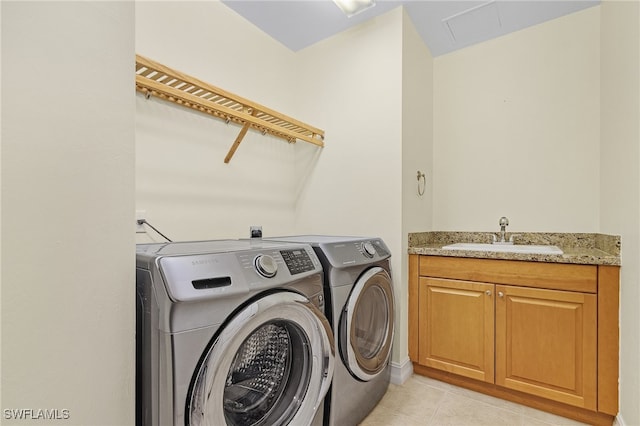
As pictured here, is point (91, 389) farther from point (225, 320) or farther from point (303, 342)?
point (303, 342)

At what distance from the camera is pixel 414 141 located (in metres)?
2.25

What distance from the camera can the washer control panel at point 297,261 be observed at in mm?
1208

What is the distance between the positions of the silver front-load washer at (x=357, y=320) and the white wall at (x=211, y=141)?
812 millimetres

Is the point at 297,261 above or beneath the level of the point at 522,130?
beneath

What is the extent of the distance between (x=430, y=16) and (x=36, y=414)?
271 cm

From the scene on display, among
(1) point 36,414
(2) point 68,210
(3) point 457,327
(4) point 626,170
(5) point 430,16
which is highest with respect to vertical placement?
(5) point 430,16

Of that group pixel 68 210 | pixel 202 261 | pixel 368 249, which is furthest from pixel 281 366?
pixel 68 210

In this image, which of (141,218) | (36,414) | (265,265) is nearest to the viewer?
(36,414)

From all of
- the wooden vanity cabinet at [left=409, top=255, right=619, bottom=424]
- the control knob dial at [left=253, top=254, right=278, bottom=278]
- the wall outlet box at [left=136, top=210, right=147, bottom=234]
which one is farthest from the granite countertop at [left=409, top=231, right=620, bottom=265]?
the wall outlet box at [left=136, top=210, right=147, bottom=234]

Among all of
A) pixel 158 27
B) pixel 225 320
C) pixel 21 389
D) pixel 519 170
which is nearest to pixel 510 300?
pixel 519 170

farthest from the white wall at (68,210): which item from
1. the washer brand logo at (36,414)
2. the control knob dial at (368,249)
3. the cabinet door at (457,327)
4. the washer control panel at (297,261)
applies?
the cabinet door at (457,327)

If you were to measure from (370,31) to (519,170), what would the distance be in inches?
58.9

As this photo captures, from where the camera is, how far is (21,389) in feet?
2.15

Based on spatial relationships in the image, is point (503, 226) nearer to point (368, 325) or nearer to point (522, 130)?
point (522, 130)
